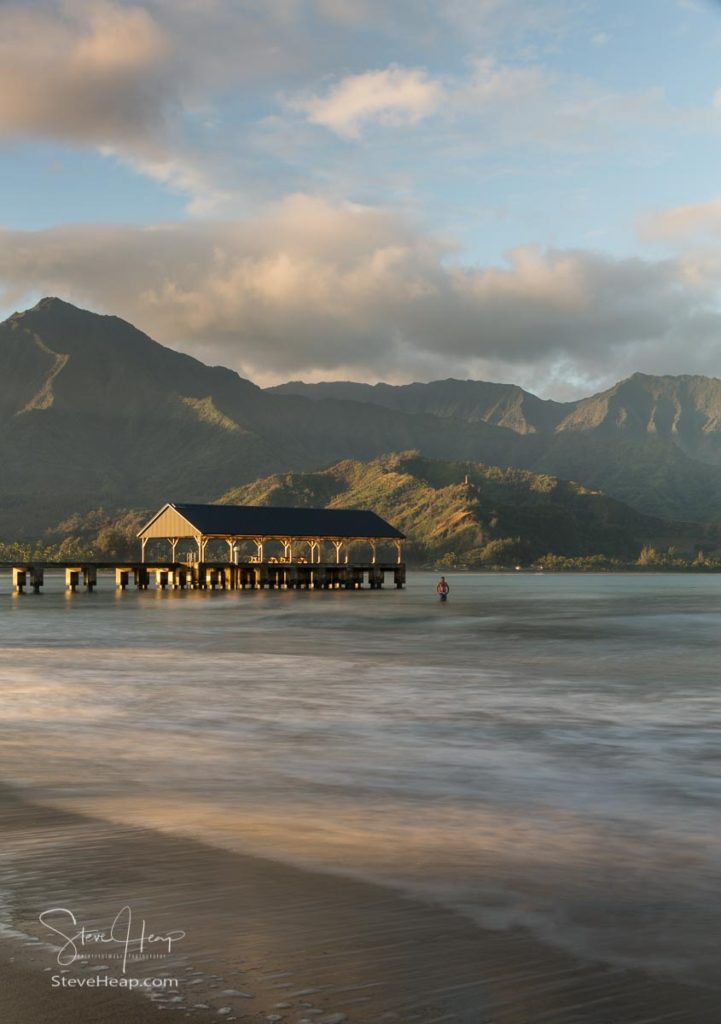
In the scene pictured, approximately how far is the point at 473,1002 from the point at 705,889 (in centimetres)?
327

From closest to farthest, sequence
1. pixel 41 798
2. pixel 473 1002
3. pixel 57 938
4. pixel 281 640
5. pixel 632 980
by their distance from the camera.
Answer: pixel 473 1002 → pixel 632 980 → pixel 57 938 → pixel 41 798 → pixel 281 640

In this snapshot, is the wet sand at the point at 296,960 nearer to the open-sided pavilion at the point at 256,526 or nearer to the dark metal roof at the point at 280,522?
the open-sided pavilion at the point at 256,526

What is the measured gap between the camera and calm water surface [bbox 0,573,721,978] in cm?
866

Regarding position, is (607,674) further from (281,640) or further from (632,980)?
(632,980)

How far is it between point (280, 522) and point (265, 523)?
5.77 feet

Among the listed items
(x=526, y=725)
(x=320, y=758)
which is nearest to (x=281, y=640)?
(x=526, y=725)

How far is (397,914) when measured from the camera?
7.74m

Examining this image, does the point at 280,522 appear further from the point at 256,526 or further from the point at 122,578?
the point at 122,578

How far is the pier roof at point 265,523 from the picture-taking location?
9519cm
